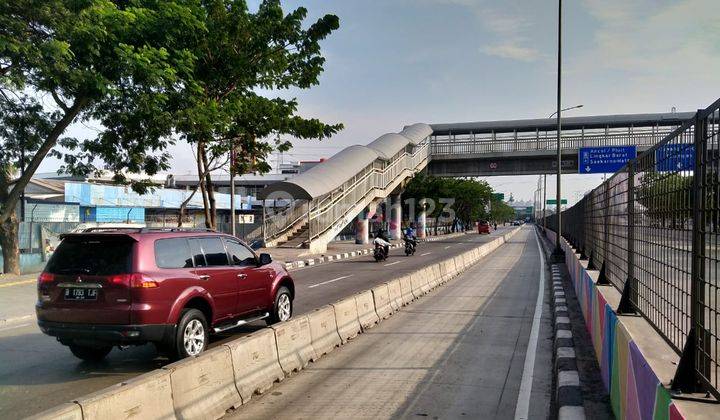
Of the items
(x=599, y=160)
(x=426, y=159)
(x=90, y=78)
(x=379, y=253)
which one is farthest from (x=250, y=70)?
(x=426, y=159)

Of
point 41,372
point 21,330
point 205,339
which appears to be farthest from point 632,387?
point 21,330

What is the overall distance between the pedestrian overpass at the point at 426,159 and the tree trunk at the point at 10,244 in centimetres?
1333

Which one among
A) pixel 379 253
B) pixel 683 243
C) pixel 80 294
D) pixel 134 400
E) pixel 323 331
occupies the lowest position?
pixel 379 253

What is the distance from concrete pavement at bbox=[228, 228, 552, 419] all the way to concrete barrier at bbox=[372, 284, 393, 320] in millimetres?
210

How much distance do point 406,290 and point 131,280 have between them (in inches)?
284

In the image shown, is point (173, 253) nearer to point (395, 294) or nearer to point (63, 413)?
point (63, 413)

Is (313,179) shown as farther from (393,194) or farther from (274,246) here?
(393,194)

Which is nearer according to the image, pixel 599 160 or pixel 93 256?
pixel 93 256

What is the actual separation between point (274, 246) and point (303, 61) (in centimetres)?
1160

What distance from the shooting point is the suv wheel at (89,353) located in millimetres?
7255

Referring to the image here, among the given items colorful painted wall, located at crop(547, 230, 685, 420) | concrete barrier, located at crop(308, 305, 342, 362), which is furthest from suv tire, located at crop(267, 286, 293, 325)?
colorful painted wall, located at crop(547, 230, 685, 420)

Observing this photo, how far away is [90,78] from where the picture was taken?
13.1 meters

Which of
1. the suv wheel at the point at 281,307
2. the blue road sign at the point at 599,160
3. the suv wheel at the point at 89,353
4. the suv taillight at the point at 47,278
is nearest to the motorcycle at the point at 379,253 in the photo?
the blue road sign at the point at 599,160

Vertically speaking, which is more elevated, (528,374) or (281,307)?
(281,307)
